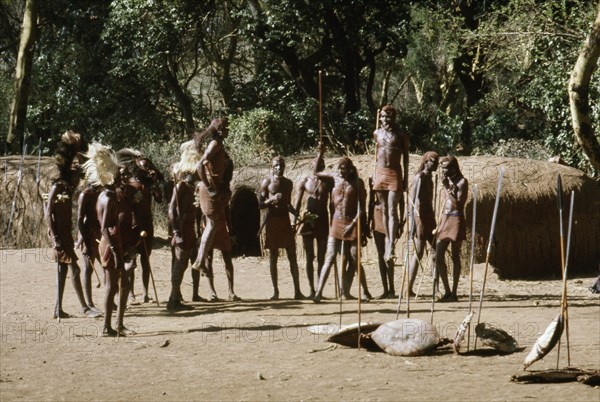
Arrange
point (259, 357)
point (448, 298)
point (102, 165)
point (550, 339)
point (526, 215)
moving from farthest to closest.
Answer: point (526, 215) → point (448, 298) → point (102, 165) → point (259, 357) → point (550, 339)

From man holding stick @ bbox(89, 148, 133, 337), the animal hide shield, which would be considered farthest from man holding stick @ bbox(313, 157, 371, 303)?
the animal hide shield

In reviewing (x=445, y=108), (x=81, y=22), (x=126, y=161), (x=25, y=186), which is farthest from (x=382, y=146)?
(x=445, y=108)

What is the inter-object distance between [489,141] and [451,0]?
331cm

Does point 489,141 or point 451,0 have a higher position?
point 451,0

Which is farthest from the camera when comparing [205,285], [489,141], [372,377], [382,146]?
[489,141]

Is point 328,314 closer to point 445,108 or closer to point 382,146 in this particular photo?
point 382,146

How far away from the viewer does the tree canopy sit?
22.6 meters

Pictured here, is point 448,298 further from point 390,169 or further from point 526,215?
point 526,215

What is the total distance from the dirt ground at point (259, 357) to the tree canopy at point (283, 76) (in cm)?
934

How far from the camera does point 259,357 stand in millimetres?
9352

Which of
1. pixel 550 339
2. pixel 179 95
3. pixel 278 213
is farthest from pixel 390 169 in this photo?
pixel 179 95

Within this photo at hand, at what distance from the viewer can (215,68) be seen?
3266 centimetres

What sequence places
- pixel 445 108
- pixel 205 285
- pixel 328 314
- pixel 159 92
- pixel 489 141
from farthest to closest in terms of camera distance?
pixel 445 108, pixel 159 92, pixel 489 141, pixel 205 285, pixel 328 314

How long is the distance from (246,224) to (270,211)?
7.01 metres
